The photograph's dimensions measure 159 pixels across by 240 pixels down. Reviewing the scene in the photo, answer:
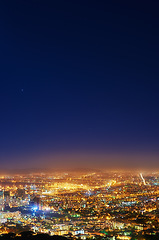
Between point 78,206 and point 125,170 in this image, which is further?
point 125,170

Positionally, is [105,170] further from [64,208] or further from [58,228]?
[58,228]

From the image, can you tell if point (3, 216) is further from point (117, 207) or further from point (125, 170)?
point (125, 170)

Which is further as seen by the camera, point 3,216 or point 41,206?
point 41,206

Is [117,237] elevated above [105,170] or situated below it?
below

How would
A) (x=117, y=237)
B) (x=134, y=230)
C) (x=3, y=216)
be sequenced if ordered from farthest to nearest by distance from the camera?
1. (x=3, y=216)
2. (x=134, y=230)
3. (x=117, y=237)

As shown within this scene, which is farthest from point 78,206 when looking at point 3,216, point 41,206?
point 3,216

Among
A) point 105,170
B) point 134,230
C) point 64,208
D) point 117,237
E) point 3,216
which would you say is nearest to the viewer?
point 117,237

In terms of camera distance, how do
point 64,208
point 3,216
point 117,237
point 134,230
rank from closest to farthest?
point 117,237 < point 134,230 < point 3,216 < point 64,208

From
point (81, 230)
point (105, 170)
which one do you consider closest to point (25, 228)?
point (81, 230)

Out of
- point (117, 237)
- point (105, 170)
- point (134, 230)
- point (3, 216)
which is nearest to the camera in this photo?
point (117, 237)
